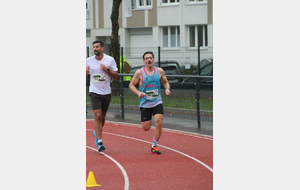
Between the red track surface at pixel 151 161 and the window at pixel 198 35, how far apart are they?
24.1 meters

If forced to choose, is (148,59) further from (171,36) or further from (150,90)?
(171,36)

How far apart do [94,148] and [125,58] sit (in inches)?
514

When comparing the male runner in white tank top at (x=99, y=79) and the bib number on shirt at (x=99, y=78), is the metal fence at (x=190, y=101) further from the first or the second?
A: the bib number on shirt at (x=99, y=78)

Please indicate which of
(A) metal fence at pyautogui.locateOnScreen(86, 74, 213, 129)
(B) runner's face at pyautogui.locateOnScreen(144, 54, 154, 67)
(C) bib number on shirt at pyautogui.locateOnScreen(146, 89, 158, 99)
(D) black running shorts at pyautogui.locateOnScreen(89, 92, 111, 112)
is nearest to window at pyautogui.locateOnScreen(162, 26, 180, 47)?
(A) metal fence at pyautogui.locateOnScreen(86, 74, 213, 129)

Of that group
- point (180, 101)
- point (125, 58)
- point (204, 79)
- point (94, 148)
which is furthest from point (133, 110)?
point (125, 58)

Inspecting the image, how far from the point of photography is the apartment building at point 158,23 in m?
36.3

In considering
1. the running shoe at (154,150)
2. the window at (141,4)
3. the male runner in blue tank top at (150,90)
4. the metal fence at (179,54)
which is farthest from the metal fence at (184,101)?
the window at (141,4)

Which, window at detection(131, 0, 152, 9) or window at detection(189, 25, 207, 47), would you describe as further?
window at detection(131, 0, 152, 9)

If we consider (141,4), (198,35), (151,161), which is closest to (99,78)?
(151,161)

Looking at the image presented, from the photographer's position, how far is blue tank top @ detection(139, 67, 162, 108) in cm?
1001

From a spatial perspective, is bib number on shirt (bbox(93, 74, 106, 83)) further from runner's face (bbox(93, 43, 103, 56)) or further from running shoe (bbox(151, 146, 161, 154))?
running shoe (bbox(151, 146, 161, 154))
